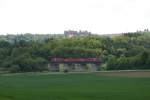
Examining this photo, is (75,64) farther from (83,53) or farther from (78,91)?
(78,91)

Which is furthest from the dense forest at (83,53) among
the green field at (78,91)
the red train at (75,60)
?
the green field at (78,91)

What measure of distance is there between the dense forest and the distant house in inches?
58.3

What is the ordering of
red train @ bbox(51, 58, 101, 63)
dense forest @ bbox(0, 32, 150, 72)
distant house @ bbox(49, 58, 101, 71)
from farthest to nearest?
red train @ bbox(51, 58, 101, 63) → distant house @ bbox(49, 58, 101, 71) → dense forest @ bbox(0, 32, 150, 72)

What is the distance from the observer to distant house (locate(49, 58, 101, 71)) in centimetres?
9631

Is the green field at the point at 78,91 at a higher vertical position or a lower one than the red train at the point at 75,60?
higher

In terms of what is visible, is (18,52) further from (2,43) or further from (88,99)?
(88,99)

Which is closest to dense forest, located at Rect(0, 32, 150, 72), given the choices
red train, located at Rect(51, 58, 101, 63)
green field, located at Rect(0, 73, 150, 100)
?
red train, located at Rect(51, 58, 101, 63)

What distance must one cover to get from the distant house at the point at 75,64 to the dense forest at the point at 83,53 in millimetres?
1480

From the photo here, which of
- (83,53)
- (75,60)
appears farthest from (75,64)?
(83,53)

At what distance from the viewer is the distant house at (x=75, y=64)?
96312mm

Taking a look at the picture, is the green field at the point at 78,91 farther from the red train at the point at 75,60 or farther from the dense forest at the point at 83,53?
the red train at the point at 75,60

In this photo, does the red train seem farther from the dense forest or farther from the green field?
the green field

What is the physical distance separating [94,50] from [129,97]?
7520 cm

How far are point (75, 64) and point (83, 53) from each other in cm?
837
